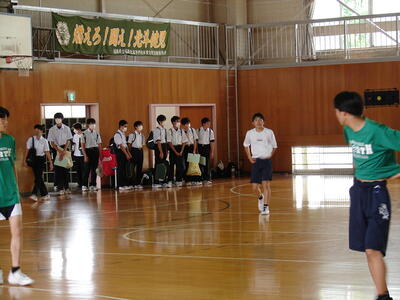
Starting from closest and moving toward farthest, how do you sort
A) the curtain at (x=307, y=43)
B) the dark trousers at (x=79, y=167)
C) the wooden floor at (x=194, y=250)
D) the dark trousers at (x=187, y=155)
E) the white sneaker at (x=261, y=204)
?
the wooden floor at (x=194, y=250) < the white sneaker at (x=261, y=204) < the dark trousers at (x=79, y=167) < the dark trousers at (x=187, y=155) < the curtain at (x=307, y=43)

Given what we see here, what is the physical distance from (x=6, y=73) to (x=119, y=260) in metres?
11.6

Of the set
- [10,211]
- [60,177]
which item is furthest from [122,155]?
[10,211]

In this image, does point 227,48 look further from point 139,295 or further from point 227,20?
point 139,295

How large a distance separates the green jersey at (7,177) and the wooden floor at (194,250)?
0.99 m

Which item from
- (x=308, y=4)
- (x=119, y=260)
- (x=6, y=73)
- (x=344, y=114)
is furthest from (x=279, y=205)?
(x=308, y=4)

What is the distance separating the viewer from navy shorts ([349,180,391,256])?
6703 mm

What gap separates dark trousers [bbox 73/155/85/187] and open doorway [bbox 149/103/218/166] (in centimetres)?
279

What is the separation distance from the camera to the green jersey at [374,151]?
6652 mm

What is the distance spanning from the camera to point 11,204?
8.77 m

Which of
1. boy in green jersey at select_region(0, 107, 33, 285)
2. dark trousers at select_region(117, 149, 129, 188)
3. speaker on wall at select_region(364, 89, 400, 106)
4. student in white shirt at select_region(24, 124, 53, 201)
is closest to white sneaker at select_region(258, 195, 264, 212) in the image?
student in white shirt at select_region(24, 124, 53, 201)

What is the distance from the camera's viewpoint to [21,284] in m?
8.70

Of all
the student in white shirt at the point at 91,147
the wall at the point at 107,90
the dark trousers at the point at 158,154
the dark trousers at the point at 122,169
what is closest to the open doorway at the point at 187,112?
the wall at the point at 107,90

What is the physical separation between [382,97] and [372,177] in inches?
724

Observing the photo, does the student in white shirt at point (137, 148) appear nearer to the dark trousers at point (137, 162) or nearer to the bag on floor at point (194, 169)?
the dark trousers at point (137, 162)
